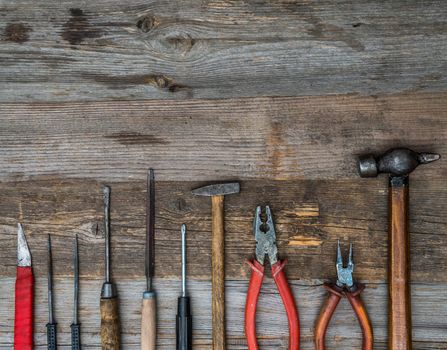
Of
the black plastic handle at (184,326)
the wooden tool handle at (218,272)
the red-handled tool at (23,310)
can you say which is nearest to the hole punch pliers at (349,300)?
the wooden tool handle at (218,272)

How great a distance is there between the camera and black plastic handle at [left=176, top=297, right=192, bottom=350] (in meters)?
1.86

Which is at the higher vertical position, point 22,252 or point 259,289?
point 22,252

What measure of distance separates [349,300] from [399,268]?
204 mm

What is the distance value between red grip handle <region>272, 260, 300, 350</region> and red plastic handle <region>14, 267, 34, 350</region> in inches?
35.3

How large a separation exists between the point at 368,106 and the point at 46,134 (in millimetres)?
1179

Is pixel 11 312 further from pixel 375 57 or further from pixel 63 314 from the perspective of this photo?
pixel 375 57

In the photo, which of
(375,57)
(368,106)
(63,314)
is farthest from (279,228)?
(63,314)

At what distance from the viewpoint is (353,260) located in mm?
1891

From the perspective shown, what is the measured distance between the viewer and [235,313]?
6.31ft

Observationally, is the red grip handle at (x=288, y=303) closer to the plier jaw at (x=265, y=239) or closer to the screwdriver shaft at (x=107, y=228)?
the plier jaw at (x=265, y=239)

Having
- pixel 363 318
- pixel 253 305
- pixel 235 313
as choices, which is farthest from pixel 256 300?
pixel 363 318

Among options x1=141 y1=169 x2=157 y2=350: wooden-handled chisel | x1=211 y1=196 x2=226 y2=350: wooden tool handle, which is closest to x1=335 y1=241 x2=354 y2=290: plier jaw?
x1=211 y1=196 x2=226 y2=350: wooden tool handle

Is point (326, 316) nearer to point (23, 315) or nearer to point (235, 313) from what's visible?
point (235, 313)

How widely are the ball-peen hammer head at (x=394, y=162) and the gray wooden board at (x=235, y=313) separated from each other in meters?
0.42
